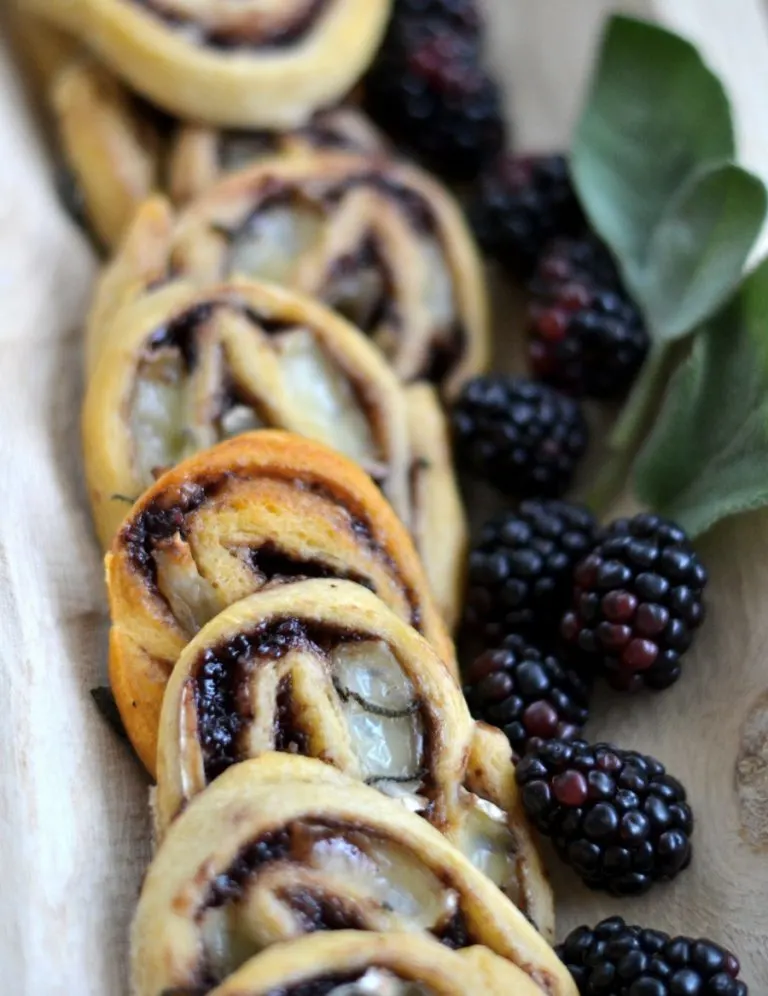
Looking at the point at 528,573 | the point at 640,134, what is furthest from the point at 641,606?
the point at 640,134

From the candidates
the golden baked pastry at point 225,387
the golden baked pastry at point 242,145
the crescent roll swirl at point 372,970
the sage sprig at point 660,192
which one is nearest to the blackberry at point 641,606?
the sage sprig at point 660,192

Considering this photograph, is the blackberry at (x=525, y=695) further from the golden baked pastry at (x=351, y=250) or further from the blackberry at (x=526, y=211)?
the blackberry at (x=526, y=211)

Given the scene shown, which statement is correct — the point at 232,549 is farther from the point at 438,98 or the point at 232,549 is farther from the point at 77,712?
the point at 438,98

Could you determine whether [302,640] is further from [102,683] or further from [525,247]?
[525,247]

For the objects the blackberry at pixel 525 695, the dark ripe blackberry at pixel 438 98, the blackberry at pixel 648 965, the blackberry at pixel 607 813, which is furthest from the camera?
the dark ripe blackberry at pixel 438 98

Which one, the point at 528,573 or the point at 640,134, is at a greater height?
the point at 640,134
